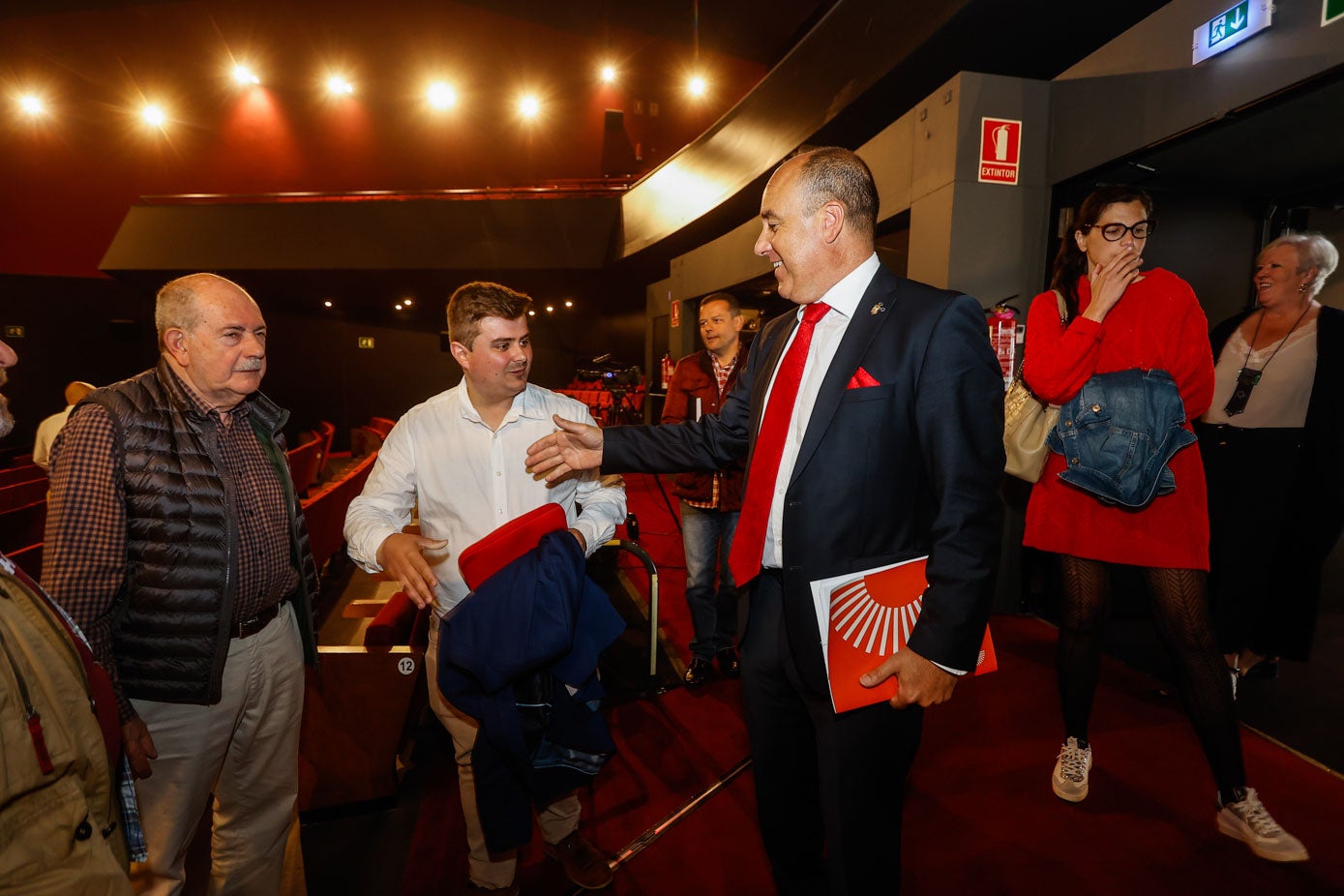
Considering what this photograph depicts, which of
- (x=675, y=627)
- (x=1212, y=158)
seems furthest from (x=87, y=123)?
(x=1212, y=158)

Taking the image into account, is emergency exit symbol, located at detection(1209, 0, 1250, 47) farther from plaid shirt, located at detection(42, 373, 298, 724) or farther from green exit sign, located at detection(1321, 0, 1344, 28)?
plaid shirt, located at detection(42, 373, 298, 724)

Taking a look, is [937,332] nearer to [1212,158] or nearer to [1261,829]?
[1261,829]

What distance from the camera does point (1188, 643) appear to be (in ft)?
6.13

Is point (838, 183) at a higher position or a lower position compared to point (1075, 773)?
higher

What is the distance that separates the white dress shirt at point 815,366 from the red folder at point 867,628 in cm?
17

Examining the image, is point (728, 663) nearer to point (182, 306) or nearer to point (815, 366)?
point (815, 366)

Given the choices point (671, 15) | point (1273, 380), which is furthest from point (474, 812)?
point (671, 15)

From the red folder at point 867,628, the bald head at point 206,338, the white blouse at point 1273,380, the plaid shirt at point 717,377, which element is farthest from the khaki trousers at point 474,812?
the white blouse at point 1273,380

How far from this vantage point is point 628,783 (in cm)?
241

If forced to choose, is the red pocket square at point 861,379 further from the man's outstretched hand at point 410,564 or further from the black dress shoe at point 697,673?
the black dress shoe at point 697,673

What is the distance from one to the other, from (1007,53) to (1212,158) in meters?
1.47

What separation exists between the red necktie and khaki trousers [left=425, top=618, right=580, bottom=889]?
109 centimetres

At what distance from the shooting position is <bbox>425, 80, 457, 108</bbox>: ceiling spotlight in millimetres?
12742

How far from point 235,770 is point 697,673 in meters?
2.06
